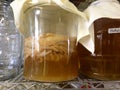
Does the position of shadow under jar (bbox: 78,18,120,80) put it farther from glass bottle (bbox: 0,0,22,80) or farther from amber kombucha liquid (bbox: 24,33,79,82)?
glass bottle (bbox: 0,0,22,80)

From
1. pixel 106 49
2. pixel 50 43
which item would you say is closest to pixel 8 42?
pixel 50 43

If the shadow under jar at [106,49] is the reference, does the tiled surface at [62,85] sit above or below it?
below

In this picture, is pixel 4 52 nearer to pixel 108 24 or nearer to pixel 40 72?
pixel 40 72

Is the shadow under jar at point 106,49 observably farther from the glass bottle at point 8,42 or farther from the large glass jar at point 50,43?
the glass bottle at point 8,42

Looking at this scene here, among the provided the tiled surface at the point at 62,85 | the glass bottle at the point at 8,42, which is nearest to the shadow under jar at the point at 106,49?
the tiled surface at the point at 62,85

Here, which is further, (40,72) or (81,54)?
(81,54)

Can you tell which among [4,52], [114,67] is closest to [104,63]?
[114,67]

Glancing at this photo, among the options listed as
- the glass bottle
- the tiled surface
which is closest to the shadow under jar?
the tiled surface

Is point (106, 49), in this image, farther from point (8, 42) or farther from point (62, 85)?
point (8, 42)
